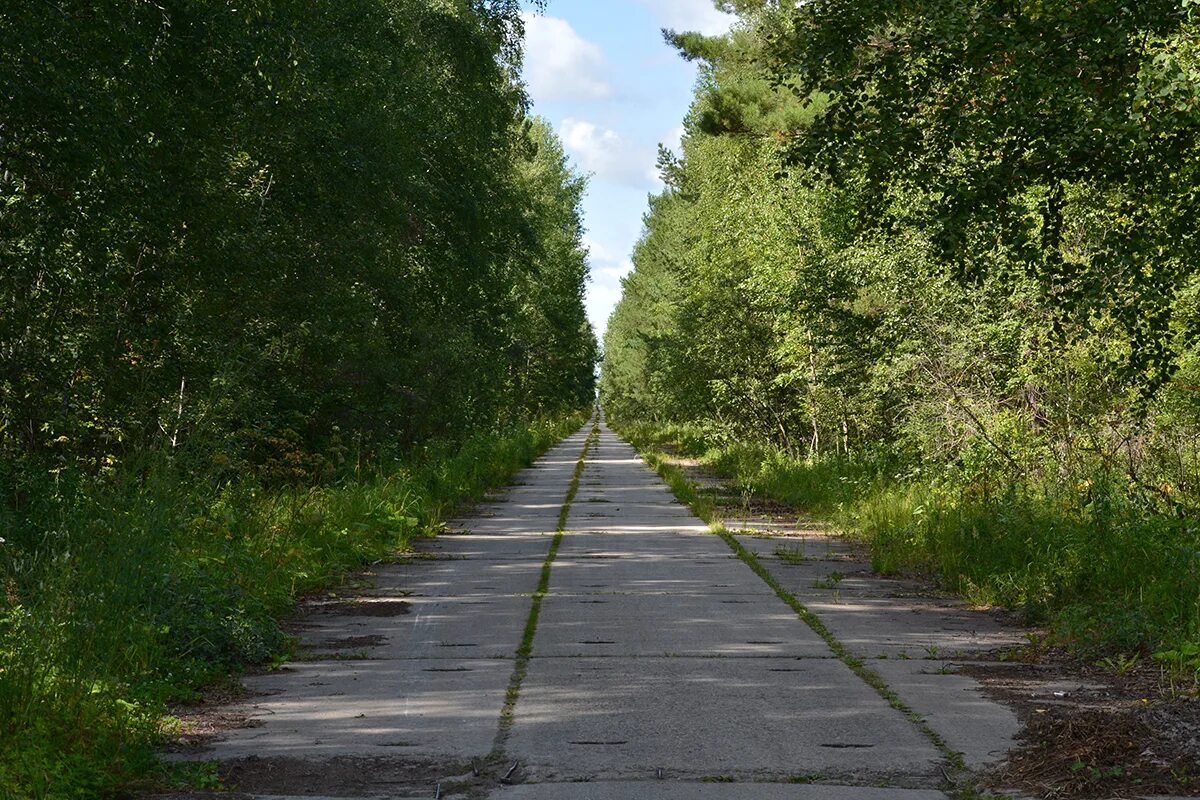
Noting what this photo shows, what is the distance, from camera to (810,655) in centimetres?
902

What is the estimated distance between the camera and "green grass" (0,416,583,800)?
5543 mm

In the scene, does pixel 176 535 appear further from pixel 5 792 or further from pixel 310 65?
pixel 310 65

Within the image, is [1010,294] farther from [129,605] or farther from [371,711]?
[129,605]

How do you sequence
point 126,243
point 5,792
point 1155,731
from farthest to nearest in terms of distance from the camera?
point 126,243, point 1155,731, point 5,792

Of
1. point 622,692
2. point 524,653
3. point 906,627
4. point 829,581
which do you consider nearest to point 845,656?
point 906,627

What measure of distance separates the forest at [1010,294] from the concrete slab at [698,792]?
327 cm

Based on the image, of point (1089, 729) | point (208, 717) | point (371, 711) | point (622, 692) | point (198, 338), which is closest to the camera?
point (1089, 729)

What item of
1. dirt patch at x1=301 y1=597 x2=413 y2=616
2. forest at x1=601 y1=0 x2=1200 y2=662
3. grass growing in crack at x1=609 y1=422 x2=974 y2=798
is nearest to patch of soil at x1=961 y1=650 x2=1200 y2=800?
grass growing in crack at x1=609 y1=422 x2=974 y2=798

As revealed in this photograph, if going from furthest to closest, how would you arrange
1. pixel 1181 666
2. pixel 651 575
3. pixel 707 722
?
pixel 651 575 → pixel 1181 666 → pixel 707 722

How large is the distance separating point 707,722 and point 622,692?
2.95 feet

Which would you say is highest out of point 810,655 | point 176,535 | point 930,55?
point 930,55

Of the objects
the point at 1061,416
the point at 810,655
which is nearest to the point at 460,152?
the point at 1061,416

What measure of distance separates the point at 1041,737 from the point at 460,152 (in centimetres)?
2271

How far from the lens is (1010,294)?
52.5 feet
